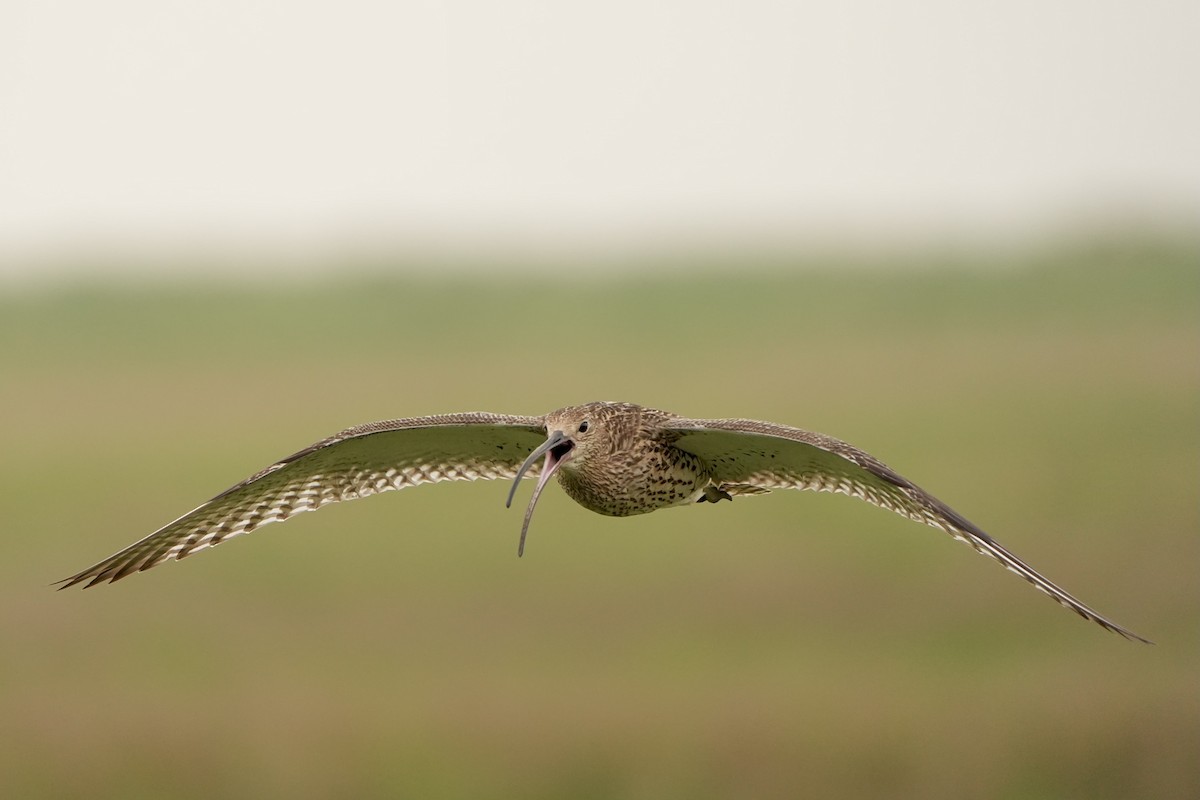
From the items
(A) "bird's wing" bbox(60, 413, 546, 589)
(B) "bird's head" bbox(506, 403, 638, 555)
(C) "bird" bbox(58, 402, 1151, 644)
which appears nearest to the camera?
(C) "bird" bbox(58, 402, 1151, 644)

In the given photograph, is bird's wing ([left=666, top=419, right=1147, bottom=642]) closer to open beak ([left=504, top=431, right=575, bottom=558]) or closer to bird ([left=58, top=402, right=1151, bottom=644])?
bird ([left=58, top=402, right=1151, bottom=644])

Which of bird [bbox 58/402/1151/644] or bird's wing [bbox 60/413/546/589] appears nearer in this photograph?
bird [bbox 58/402/1151/644]

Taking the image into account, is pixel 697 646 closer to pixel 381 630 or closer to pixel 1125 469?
pixel 381 630

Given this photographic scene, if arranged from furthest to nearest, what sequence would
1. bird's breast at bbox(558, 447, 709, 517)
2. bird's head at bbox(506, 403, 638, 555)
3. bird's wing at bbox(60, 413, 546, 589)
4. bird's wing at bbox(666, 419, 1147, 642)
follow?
bird's wing at bbox(60, 413, 546, 589)
bird's breast at bbox(558, 447, 709, 517)
bird's head at bbox(506, 403, 638, 555)
bird's wing at bbox(666, 419, 1147, 642)

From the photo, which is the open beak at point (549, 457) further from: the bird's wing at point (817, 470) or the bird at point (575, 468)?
the bird's wing at point (817, 470)

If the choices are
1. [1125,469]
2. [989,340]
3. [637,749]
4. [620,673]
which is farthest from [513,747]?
[989,340]

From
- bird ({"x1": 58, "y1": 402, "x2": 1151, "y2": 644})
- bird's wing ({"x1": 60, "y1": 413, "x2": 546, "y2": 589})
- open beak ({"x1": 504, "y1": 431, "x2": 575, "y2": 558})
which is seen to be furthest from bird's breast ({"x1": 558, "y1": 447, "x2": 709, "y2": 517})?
bird's wing ({"x1": 60, "y1": 413, "x2": 546, "y2": 589})

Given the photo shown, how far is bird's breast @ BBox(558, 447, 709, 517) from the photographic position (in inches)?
518

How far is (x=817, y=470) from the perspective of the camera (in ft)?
44.4

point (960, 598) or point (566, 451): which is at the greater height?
point (566, 451)

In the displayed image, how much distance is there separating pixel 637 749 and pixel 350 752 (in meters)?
A: 3.52

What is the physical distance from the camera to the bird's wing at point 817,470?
1208 cm

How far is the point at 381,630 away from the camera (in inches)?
1341

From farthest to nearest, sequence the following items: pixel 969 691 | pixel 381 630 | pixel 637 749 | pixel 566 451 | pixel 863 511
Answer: pixel 863 511
pixel 381 630
pixel 969 691
pixel 637 749
pixel 566 451
